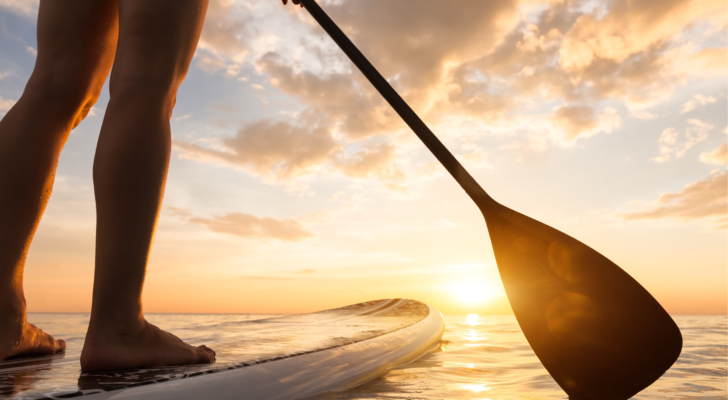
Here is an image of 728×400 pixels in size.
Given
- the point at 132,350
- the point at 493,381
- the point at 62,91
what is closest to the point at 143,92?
the point at 62,91

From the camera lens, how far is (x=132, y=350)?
3.57 feet

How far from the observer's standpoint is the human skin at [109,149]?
1056mm

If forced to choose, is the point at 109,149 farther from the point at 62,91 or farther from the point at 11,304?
the point at 11,304

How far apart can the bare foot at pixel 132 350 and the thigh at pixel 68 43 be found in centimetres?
76

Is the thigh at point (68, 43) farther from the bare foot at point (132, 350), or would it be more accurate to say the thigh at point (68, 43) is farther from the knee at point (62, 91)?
the bare foot at point (132, 350)

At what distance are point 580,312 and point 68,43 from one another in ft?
6.08

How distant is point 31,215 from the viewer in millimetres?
1252

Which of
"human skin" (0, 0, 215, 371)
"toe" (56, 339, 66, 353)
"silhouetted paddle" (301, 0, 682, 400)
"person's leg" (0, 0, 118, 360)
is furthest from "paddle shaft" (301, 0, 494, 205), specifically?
"toe" (56, 339, 66, 353)

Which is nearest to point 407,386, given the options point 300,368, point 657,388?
point 300,368

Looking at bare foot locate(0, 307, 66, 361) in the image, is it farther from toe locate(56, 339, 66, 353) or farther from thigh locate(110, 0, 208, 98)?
thigh locate(110, 0, 208, 98)

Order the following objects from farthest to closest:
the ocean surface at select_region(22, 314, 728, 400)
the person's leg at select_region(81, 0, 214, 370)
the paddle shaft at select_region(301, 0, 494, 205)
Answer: the paddle shaft at select_region(301, 0, 494, 205) → the ocean surface at select_region(22, 314, 728, 400) → the person's leg at select_region(81, 0, 214, 370)

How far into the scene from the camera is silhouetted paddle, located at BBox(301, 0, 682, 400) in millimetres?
1339

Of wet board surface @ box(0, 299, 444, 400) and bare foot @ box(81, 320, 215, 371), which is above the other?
bare foot @ box(81, 320, 215, 371)

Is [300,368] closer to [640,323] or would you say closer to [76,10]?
[640,323]
